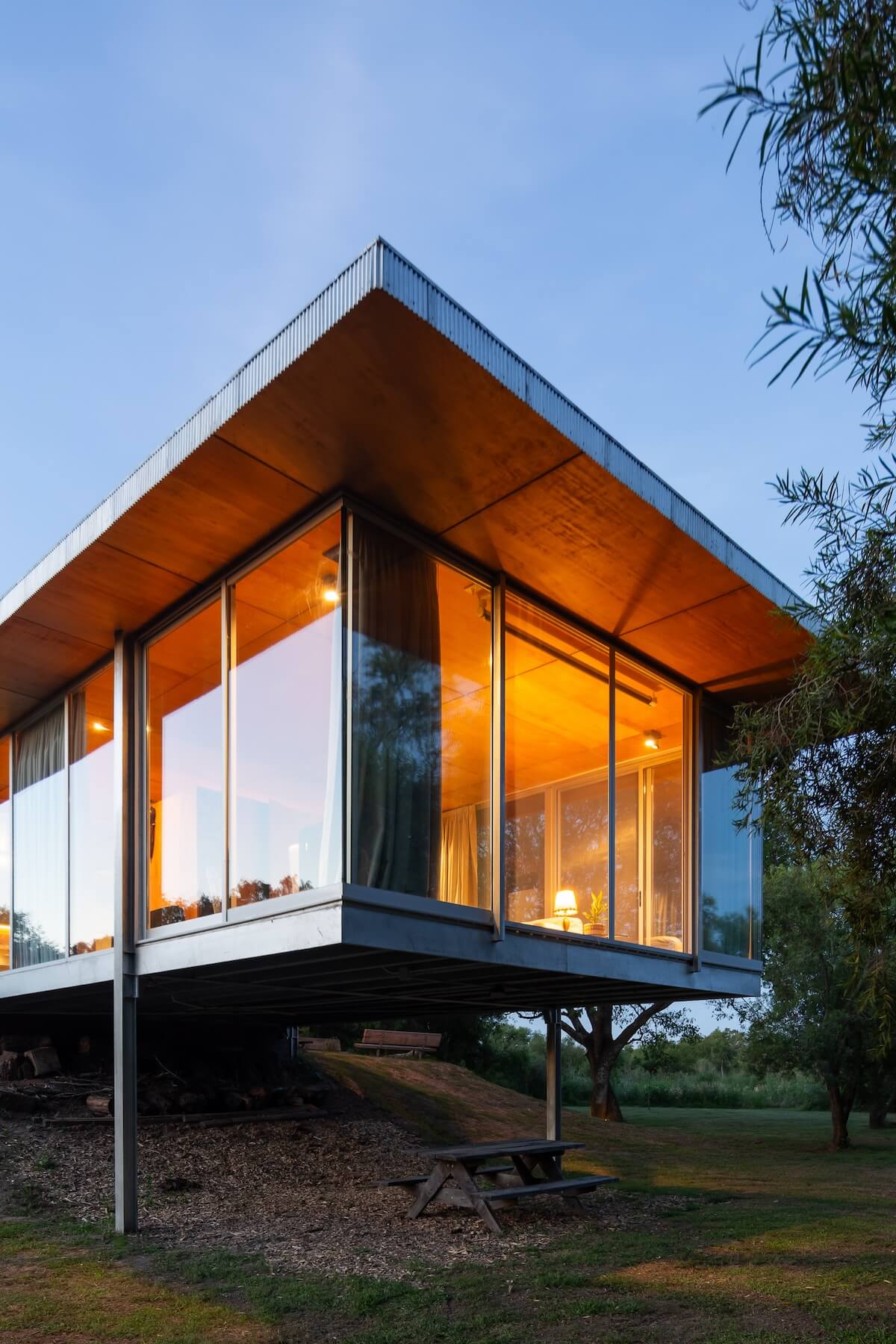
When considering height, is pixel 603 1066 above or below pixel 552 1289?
below

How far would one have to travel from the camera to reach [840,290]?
314 cm

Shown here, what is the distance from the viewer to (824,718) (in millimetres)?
4801

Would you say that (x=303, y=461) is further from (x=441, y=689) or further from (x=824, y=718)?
(x=824, y=718)

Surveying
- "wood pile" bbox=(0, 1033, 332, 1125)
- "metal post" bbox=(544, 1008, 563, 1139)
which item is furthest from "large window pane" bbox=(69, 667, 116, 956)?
"metal post" bbox=(544, 1008, 563, 1139)

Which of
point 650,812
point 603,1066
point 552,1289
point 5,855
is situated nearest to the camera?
point 552,1289

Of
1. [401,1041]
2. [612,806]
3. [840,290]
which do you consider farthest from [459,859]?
[401,1041]

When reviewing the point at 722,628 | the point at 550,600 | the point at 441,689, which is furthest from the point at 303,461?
the point at 722,628

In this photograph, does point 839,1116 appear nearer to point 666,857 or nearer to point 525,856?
point 666,857

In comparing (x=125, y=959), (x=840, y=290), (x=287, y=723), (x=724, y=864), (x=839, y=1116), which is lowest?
(x=839, y=1116)

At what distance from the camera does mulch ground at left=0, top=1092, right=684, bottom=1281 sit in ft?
22.8

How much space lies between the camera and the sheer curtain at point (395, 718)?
645 centimetres

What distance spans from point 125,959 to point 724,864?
16.4 ft

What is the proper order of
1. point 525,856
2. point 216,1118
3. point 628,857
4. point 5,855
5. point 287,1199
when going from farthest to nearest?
point 216,1118
point 5,855
point 628,857
point 287,1199
point 525,856

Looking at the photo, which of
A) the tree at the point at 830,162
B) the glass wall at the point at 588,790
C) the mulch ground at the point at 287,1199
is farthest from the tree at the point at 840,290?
the mulch ground at the point at 287,1199
